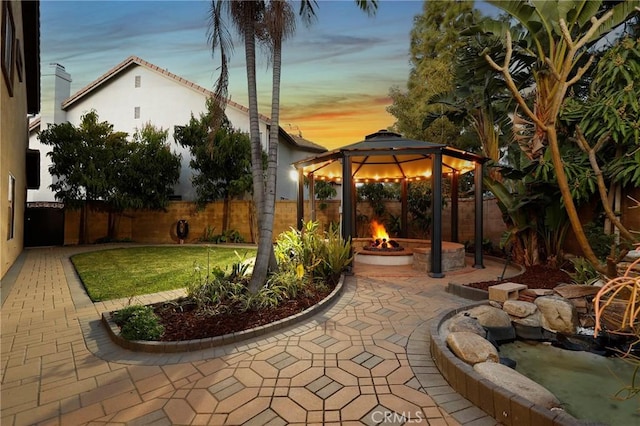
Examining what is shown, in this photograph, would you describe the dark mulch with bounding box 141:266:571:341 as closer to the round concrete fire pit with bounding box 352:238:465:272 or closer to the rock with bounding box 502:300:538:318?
the rock with bounding box 502:300:538:318

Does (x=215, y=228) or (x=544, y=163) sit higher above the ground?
(x=544, y=163)

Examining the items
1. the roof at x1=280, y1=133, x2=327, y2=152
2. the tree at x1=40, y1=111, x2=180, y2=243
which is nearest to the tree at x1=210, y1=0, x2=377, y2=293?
the tree at x1=40, y1=111, x2=180, y2=243

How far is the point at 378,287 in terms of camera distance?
634 cm

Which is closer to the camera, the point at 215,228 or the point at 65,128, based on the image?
the point at 65,128

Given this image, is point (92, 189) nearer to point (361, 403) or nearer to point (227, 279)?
point (227, 279)

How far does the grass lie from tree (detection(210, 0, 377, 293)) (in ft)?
4.63

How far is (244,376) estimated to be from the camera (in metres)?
3.05

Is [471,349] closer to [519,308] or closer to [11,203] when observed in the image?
[519,308]

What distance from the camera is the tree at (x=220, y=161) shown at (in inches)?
553

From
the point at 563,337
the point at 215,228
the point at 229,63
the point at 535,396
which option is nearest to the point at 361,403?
the point at 535,396

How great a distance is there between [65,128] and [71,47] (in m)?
3.36

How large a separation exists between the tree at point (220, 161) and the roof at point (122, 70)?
9.43 ft

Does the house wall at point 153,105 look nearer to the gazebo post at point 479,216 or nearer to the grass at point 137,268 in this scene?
the grass at point 137,268

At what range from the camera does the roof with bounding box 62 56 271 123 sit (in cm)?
1688
